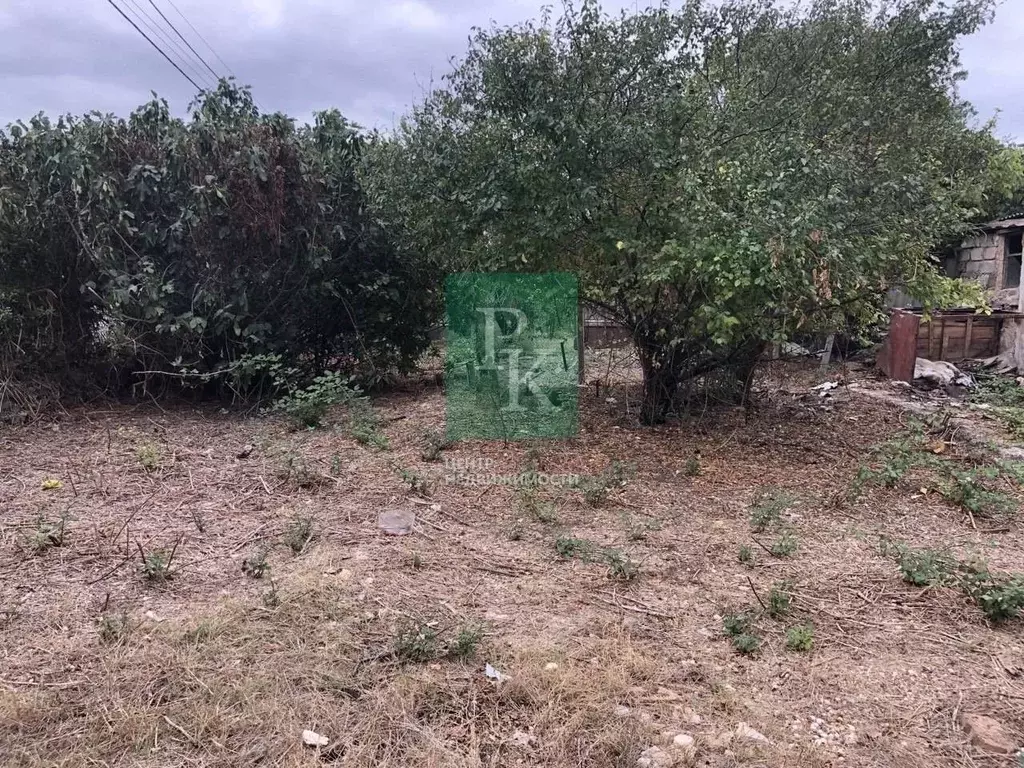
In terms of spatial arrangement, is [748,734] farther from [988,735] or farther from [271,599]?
[271,599]

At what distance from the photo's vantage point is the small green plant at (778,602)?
2.55 meters

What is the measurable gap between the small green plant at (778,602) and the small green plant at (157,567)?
243 centimetres

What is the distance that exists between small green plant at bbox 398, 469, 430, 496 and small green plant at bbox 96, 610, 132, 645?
66.8 inches

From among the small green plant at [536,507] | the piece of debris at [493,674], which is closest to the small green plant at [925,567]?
the small green plant at [536,507]

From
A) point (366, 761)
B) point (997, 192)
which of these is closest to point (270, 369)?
point (366, 761)

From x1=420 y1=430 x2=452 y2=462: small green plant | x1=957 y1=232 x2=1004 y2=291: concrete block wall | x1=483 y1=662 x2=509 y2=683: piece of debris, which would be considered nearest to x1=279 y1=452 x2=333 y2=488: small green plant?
x1=420 y1=430 x2=452 y2=462: small green plant

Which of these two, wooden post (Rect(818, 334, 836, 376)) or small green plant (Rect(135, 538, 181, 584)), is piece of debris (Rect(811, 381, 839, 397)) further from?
small green plant (Rect(135, 538, 181, 584))

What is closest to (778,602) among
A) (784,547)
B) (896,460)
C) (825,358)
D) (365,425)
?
(784,547)

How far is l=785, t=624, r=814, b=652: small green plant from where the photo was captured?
233 cm

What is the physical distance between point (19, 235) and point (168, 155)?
137 centimetres

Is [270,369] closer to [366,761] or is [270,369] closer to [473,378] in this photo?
[473,378]

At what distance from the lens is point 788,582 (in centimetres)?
280

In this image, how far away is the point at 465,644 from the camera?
7.41 ft

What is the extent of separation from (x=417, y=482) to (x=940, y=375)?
6681 millimetres
